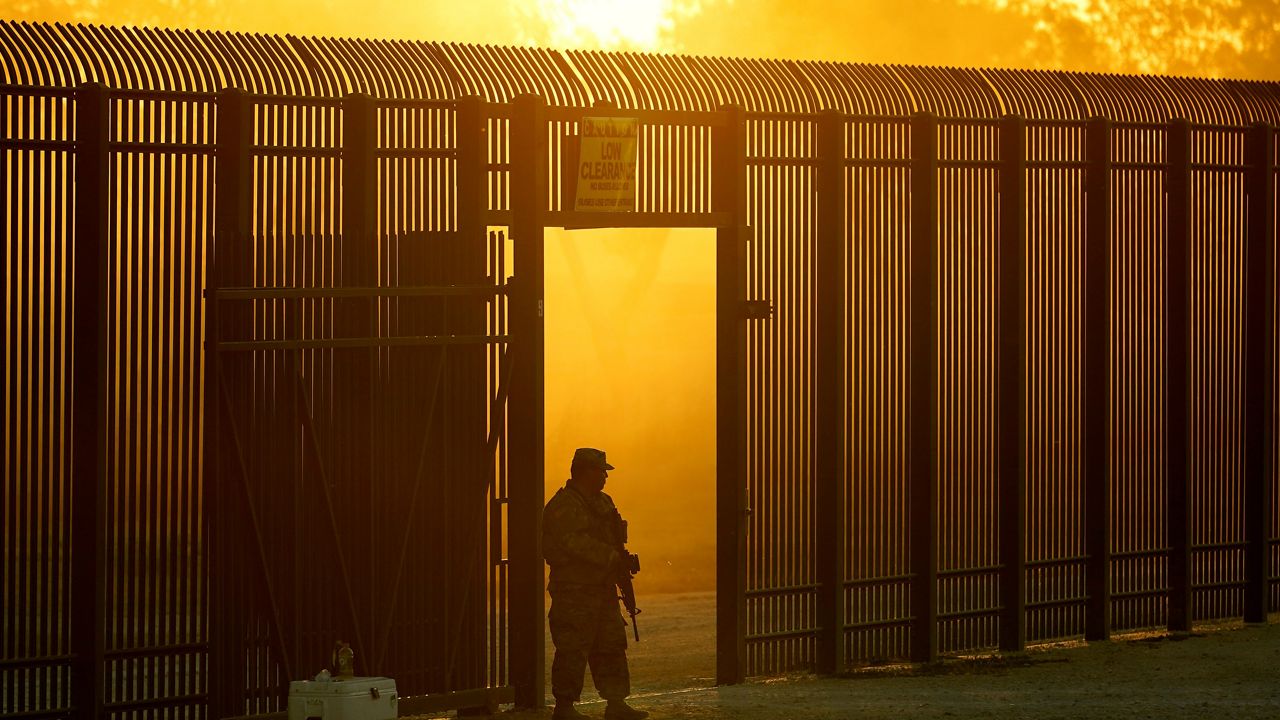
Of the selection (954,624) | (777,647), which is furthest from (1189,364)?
(777,647)

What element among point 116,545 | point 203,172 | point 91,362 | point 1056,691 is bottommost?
point 1056,691

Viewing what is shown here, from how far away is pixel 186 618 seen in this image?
444 inches

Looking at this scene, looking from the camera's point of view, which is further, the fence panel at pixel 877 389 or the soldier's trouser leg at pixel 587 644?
the fence panel at pixel 877 389

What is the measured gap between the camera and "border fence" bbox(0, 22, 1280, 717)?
11.0m

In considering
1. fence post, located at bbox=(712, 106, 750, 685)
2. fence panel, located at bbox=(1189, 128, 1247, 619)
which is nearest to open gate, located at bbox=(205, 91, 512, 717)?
fence post, located at bbox=(712, 106, 750, 685)

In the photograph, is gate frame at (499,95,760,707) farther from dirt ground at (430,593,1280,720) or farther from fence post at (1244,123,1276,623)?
fence post at (1244,123,1276,623)

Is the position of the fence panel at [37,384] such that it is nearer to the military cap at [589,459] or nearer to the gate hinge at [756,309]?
the military cap at [589,459]

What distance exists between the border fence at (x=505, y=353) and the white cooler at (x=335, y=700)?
645 millimetres

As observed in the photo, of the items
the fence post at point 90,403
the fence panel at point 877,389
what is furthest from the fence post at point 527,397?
the fence panel at point 877,389

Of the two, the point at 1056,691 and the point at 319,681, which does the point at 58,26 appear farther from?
the point at 1056,691

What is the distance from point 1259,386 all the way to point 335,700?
8.61m

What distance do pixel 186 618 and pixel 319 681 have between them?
1.04m

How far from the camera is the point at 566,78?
12.9 m

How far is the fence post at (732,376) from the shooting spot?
13.2 m
